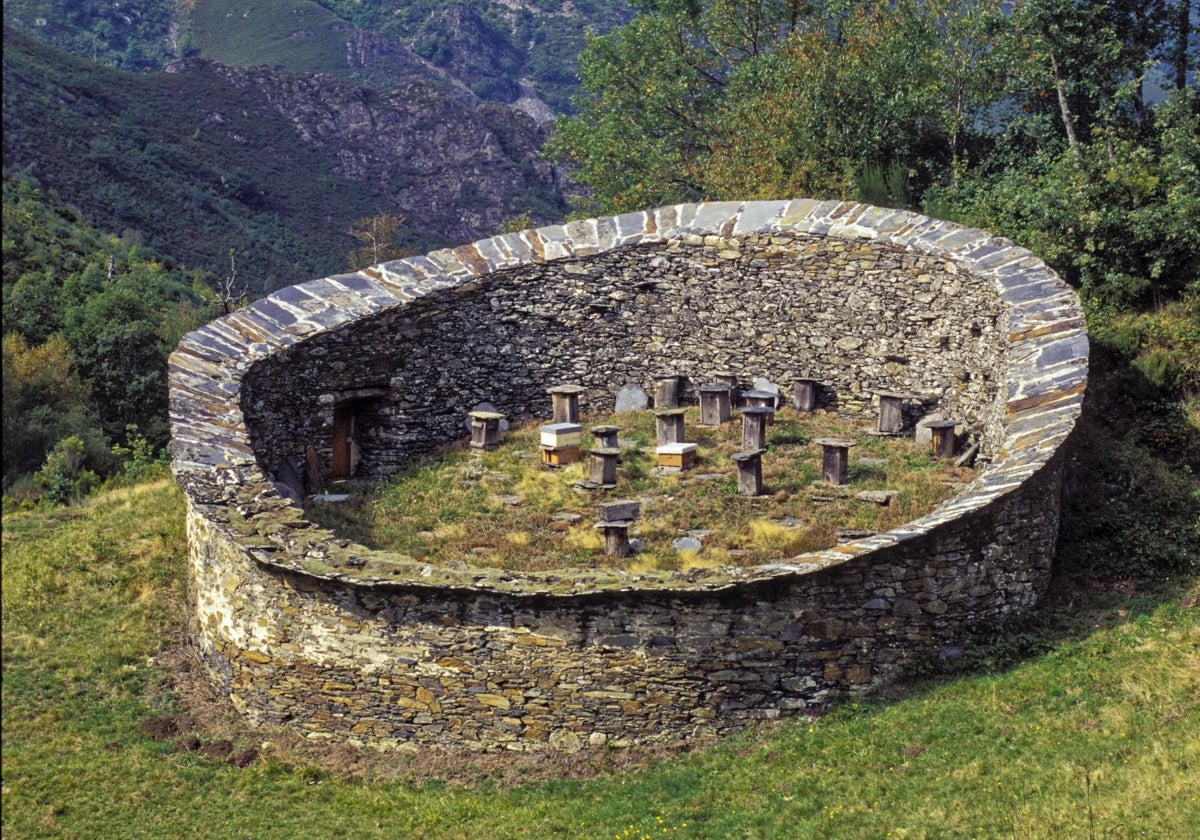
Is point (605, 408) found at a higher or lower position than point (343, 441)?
higher

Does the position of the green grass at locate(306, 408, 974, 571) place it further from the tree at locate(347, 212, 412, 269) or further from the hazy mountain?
the hazy mountain

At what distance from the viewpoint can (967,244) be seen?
16.0 meters

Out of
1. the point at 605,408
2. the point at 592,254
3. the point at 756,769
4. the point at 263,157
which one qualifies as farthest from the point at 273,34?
the point at 756,769

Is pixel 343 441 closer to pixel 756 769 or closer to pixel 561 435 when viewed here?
pixel 561 435

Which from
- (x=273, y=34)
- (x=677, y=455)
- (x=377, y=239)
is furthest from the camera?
(x=273, y=34)

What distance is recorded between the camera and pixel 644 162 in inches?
1204

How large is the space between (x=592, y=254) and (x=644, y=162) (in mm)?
13818

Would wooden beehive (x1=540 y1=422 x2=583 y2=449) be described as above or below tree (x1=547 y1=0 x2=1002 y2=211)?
below

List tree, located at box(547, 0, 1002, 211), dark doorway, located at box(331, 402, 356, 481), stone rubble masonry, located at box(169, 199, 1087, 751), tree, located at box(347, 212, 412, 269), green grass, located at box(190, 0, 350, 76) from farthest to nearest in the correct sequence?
1. green grass, located at box(190, 0, 350, 76)
2. tree, located at box(347, 212, 412, 269)
3. tree, located at box(547, 0, 1002, 211)
4. dark doorway, located at box(331, 402, 356, 481)
5. stone rubble masonry, located at box(169, 199, 1087, 751)

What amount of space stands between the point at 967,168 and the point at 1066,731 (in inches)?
526

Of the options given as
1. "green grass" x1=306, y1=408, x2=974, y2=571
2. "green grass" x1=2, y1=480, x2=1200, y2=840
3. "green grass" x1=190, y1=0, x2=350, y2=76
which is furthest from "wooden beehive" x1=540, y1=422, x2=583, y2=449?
"green grass" x1=190, y1=0, x2=350, y2=76

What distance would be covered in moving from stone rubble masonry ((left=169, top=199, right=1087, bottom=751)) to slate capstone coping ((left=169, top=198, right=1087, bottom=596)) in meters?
0.04

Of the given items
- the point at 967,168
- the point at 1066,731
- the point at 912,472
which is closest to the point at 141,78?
the point at 967,168

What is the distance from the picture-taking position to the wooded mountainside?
1520cm
